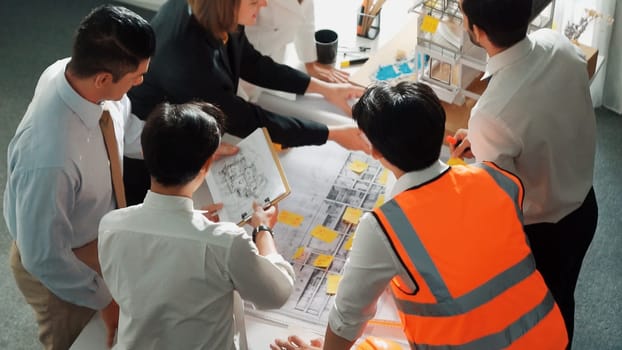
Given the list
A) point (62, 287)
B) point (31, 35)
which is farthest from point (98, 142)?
point (31, 35)

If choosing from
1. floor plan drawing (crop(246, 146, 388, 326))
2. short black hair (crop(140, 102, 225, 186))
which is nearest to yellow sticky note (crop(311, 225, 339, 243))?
floor plan drawing (crop(246, 146, 388, 326))

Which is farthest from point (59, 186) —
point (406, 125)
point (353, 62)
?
point (353, 62)

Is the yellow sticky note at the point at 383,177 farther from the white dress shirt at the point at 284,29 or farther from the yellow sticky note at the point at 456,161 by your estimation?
the white dress shirt at the point at 284,29

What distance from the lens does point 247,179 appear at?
1917mm

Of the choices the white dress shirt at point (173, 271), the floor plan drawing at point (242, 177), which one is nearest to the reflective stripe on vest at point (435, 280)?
the white dress shirt at point (173, 271)

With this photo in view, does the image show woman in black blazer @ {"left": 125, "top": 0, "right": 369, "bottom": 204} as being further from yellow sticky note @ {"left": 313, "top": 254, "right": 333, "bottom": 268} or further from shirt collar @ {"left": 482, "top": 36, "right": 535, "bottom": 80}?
shirt collar @ {"left": 482, "top": 36, "right": 535, "bottom": 80}

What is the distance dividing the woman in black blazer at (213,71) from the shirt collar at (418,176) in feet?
2.24

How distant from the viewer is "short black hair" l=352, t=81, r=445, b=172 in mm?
1367

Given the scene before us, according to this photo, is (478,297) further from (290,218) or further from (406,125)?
(290,218)

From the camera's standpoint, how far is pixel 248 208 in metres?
1.87

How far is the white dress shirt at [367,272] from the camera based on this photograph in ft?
4.34

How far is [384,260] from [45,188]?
79 centimetres

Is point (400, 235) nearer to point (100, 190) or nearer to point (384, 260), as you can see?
point (384, 260)

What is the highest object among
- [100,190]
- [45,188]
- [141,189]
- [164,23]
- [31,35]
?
[164,23]
